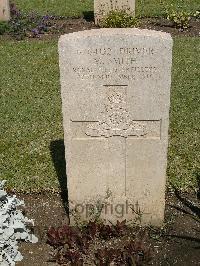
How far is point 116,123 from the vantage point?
174 inches

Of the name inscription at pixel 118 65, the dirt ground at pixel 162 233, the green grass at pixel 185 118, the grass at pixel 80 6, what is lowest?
the dirt ground at pixel 162 233

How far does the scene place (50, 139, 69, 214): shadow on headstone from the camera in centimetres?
563

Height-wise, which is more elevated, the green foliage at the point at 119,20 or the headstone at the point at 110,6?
the headstone at the point at 110,6

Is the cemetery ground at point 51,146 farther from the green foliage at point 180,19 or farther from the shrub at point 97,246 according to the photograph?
the green foliage at point 180,19

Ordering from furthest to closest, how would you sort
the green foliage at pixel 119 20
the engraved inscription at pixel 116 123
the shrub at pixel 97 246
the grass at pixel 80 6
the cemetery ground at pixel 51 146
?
the grass at pixel 80 6
the green foliage at pixel 119 20
the cemetery ground at pixel 51 146
the shrub at pixel 97 246
the engraved inscription at pixel 116 123

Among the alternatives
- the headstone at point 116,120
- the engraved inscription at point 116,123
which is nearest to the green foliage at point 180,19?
the headstone at point 116,120

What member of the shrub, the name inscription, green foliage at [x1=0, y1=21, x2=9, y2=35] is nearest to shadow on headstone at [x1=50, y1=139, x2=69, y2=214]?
the shrub

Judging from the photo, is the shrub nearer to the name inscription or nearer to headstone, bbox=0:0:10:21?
the name inscription

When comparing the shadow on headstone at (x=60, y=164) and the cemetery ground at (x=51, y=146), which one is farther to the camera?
the shadow on headstone at (x=60, y=164)

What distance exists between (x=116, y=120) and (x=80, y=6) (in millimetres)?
11870

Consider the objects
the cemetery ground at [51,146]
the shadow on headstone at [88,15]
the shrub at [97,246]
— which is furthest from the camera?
the shadow on headstone at [88,15]

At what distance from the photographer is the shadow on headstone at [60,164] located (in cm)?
563

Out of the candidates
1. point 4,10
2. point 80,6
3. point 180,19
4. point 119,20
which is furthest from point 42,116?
point 80,6

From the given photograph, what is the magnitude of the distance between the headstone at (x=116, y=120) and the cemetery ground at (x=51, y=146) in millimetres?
415
